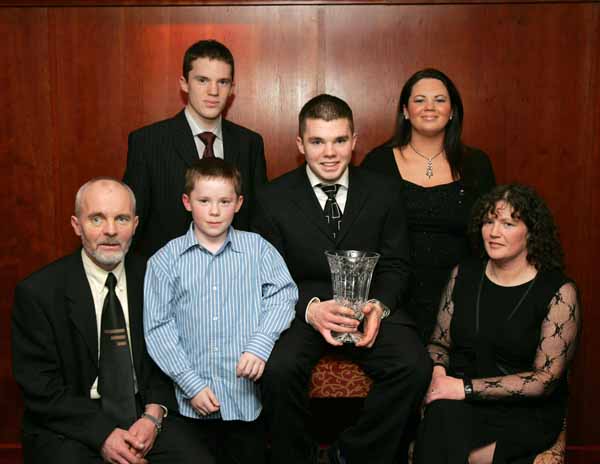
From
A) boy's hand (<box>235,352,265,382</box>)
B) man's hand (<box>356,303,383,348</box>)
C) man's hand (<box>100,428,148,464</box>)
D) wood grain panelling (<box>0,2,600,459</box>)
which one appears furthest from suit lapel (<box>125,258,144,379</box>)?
wood grain panelling (<box>0,2,600,459</box>)

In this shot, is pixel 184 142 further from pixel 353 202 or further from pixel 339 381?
pixel 339 381

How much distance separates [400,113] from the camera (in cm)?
364

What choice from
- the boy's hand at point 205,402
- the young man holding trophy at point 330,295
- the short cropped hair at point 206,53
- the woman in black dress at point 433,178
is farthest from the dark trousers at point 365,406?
the short cropped hair at point 206,53

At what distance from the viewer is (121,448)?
2.48 metres

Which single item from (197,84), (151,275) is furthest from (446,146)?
(151,275)

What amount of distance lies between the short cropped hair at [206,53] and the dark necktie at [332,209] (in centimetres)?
82

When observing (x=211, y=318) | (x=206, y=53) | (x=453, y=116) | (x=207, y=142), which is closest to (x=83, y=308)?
(x=211, y=318)

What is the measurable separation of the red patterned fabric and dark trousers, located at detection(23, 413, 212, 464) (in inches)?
22.1

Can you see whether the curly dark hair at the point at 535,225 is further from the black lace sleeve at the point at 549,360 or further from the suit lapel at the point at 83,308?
the suit lapel at the point at 83,308

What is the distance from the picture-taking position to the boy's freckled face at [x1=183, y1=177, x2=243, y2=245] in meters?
2.76

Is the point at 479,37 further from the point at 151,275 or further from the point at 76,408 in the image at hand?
the point at 76,408

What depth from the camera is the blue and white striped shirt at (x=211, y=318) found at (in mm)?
2664

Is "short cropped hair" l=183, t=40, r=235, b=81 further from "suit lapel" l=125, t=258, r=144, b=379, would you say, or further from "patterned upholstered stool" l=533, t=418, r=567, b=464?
"patterned upholstered stool" l=533, t=418, r=567, b=464

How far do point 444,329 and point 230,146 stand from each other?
4.53 feet
